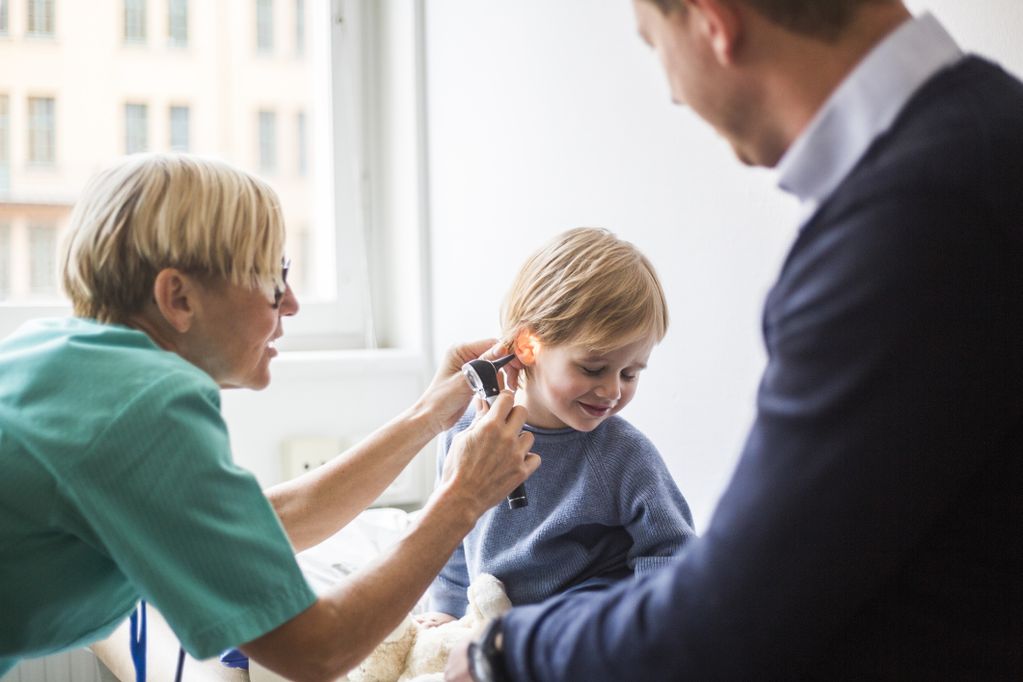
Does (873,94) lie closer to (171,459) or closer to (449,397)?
(171,459)

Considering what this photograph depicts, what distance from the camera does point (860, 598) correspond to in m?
0.78

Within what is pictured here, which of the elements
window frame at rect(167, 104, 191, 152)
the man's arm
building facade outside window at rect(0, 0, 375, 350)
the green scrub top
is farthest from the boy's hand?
window frame at rect(167, 104, 191, 152)

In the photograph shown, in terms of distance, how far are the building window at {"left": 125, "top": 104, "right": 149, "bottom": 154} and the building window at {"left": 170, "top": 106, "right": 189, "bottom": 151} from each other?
0.06 metres

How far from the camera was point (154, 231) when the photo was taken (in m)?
1.11

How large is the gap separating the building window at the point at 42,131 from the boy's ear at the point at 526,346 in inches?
58.1

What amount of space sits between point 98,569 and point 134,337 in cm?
25

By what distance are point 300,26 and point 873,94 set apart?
7.44ft

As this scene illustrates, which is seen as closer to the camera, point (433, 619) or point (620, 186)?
point (433, 619)

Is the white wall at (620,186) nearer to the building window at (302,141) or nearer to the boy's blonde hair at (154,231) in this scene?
the building window at (302,141)

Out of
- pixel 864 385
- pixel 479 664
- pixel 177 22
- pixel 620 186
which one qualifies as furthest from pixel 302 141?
pixel 864 385

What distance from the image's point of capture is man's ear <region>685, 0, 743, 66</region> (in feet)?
2.62

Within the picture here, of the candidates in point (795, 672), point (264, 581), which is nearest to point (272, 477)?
point (264, 581)

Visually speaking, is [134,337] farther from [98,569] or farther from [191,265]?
[98,569]

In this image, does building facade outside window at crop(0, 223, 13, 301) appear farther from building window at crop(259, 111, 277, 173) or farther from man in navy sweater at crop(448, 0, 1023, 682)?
man in navy sweater at crop(448, 0, 1023, 682)
